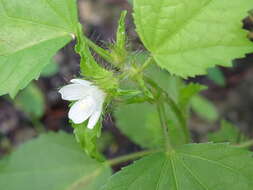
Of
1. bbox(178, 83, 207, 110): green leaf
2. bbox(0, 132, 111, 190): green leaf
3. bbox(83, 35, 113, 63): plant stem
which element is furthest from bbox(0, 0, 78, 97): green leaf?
bbox(0, 132, 111, 190): green leaf

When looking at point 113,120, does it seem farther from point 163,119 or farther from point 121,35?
point 121,35

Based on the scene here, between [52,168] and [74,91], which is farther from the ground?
[74,91]

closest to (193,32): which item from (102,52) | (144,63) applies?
(144,63)

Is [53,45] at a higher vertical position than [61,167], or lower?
higher

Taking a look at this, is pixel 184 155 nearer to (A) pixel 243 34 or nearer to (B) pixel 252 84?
(A) pixel 243 34

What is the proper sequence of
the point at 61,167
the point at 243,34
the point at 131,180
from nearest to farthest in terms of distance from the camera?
the point at 243,34 → the point at 131,180 → the point at 61,167

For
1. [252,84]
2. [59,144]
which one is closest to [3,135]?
[59,144]
